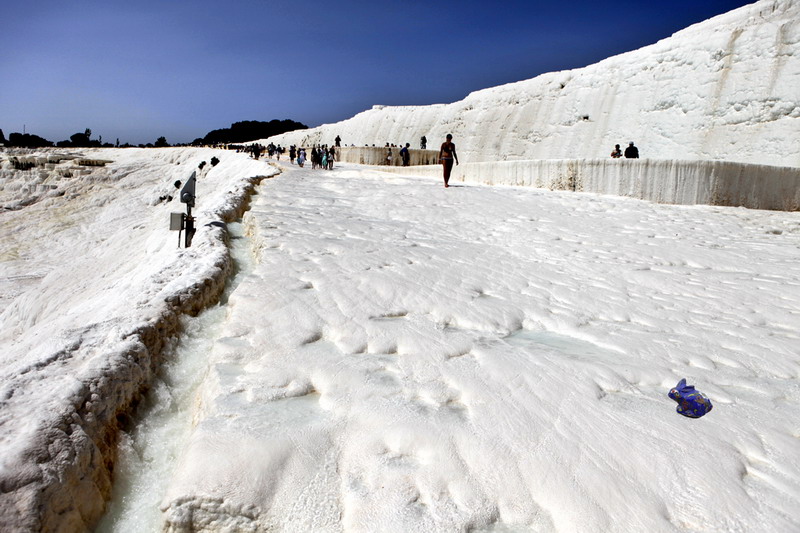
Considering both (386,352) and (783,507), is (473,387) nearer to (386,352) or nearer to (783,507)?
(386,352)

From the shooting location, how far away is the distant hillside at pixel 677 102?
13.9 metres

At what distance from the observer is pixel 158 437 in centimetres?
200

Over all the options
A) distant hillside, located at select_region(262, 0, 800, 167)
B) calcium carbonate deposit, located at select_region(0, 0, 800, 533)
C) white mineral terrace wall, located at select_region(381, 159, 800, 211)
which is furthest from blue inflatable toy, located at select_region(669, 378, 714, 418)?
distant hillside, located at select_region(262, 0, 800, 167)

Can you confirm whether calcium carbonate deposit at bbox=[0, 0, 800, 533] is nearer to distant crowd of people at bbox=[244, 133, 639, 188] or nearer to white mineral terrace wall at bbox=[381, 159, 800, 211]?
white mineral terrace wall at bbox=[381, 159, 800, 211]

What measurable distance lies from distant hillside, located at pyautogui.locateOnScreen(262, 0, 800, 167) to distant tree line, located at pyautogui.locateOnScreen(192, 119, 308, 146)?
53595 millimetres

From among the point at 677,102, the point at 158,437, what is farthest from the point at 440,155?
the point at 677,102

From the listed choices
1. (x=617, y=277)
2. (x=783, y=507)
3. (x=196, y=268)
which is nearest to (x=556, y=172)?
(x=617, y=277)

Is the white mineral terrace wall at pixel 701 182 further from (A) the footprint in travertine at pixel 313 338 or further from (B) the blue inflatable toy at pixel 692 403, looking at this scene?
(A) the footprint in travertine at pixel 313 338

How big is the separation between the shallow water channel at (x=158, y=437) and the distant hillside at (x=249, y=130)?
73.3 meters

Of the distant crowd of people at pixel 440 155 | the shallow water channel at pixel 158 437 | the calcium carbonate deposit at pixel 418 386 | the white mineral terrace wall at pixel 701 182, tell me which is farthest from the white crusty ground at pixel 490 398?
the distant crowd of people at pixel 440 155

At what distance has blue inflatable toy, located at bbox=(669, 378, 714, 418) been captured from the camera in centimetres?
198

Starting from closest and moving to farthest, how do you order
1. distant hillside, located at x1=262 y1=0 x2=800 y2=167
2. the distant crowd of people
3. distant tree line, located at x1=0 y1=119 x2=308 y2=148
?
the distant crowd of people
distant hillside, located at x1=262 y1=0 x2=800 y2=167
distant tree line, located at x1=0 y1=119 x2=308 y2=148

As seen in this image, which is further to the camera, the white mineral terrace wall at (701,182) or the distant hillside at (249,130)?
the distant hillside at (249,130)

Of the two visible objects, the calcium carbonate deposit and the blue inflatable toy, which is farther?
the blue inflatable toy
